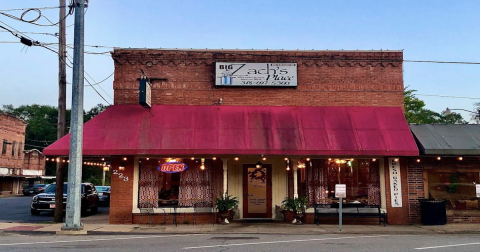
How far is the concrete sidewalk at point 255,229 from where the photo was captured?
12.9m

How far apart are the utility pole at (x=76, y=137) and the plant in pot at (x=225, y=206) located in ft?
15.6

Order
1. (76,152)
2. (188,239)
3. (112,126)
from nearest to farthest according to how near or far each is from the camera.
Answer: (188,239) < (76,152) < (112,126)

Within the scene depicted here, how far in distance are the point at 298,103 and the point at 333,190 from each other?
12.2 ft

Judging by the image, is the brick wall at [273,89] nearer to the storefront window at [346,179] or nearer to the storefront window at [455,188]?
the storefront window at [346,179]

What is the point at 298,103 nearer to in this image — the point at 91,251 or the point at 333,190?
the point at 333,190

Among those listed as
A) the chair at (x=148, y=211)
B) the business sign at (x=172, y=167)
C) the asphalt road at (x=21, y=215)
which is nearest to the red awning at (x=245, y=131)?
the business sign at (x=172, y=167)

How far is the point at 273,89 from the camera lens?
52.4ft

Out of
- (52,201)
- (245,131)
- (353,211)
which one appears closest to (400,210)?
(353,211)

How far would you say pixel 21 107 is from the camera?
79.0 m

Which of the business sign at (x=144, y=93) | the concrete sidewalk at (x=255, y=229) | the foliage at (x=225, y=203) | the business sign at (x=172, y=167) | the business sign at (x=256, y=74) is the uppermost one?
the business sign at (x=256, y=74)

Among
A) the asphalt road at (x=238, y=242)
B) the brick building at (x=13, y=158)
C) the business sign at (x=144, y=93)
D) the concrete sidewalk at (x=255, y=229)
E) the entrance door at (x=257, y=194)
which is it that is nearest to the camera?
the asphalt road at (x=238, y=242)

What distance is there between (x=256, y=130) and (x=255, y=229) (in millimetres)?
3576

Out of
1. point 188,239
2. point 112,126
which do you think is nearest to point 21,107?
point 112,126

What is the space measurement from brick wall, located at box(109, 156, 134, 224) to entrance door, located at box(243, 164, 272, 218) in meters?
4.54
